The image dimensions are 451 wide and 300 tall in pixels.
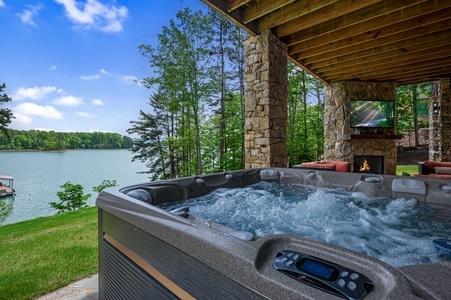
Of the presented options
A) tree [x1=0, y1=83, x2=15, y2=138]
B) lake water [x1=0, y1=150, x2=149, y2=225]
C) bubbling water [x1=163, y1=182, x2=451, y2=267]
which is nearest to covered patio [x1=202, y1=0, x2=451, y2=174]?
bubbling water [x1=163, y1=182, x2=451, y2=267]

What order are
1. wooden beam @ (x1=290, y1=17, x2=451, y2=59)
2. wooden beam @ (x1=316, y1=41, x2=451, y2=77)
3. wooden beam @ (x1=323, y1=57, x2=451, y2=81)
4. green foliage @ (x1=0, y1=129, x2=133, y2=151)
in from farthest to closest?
green foliage @ (x1=0, y1=129, x2=133, y2=151) < wooden beam @ (x1=323, y1=57, x2=451, y2=81) < wooden beam @ (x1=316, y1=41, x2=451, y2=77) < wooden beam @ (x1=290, y1=17, x2=451, y2=59)

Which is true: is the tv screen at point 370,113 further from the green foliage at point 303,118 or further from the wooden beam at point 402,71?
the green foliage at point 303,118

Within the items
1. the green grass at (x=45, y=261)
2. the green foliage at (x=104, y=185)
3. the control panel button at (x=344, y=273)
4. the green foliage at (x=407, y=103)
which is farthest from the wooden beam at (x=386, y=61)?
the green foliage at (x=104, y=185)

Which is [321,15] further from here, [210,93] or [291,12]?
[210,93]

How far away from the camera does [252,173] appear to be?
2.54 metres

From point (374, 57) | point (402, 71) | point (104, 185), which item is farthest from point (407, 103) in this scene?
point (104, 185)

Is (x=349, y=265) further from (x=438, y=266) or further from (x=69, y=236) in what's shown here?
(x=69, y=236)

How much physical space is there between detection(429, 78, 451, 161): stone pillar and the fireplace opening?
1250 mm

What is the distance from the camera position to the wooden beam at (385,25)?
293cm

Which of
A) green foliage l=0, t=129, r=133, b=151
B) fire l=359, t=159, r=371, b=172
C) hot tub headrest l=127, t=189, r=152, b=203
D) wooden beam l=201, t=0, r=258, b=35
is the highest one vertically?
wooden beam l=201, t=0, r=258, b=35

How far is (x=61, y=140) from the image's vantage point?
11.0 metres

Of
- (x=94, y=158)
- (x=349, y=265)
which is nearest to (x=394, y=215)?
(x=349, y=265)

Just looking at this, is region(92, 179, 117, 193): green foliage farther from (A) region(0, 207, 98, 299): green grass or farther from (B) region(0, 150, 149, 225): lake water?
(A) region(0, 207, 98, 299): green grass

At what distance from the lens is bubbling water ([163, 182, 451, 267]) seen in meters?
1.13
